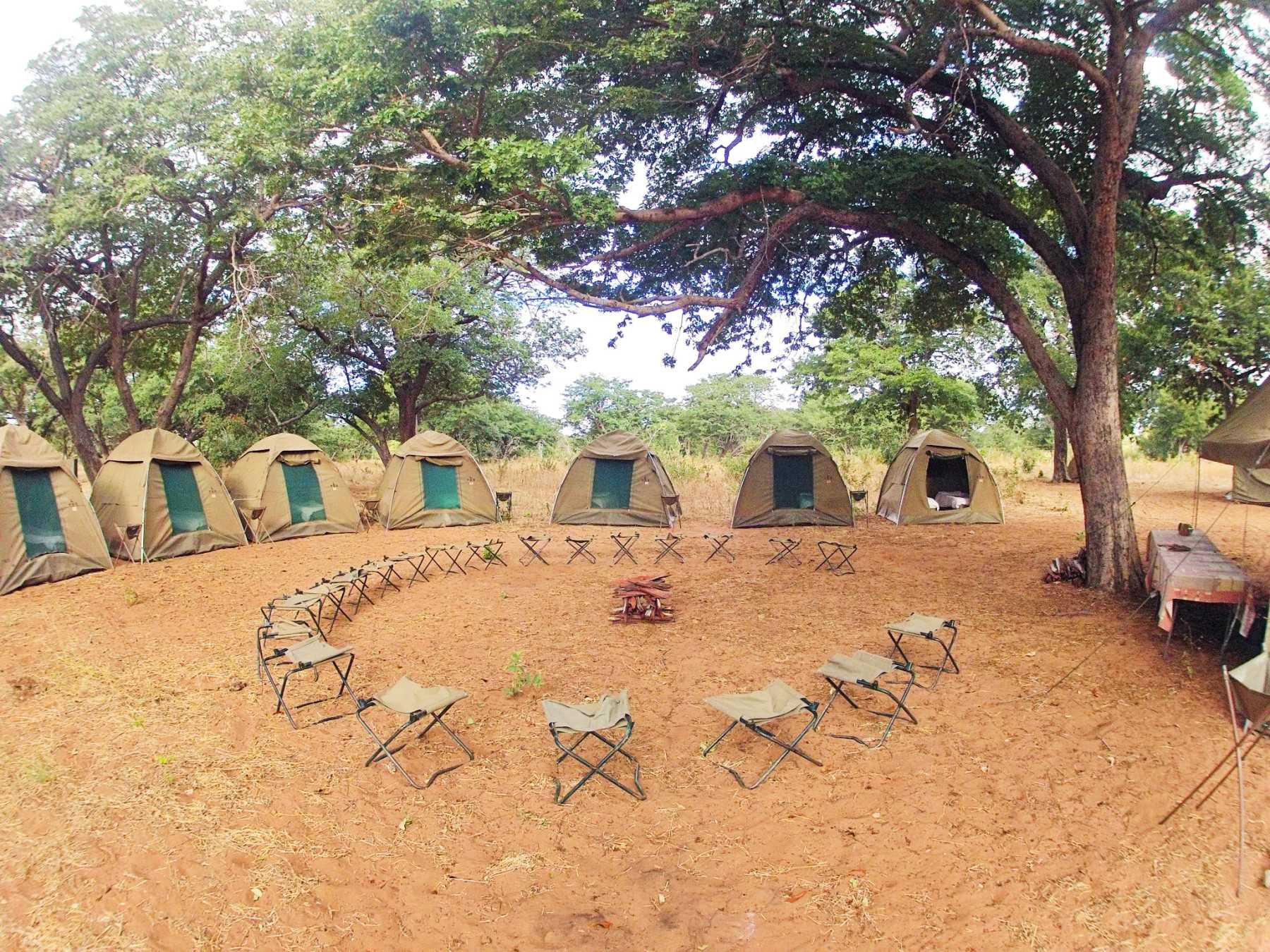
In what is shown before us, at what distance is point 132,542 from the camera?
983cm

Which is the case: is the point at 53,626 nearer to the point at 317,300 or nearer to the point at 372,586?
the point at 372,586

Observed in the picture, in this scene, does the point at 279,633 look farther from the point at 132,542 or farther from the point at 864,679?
the point at 132,542

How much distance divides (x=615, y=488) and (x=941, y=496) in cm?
581

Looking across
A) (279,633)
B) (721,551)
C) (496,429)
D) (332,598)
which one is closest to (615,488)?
(721,551)

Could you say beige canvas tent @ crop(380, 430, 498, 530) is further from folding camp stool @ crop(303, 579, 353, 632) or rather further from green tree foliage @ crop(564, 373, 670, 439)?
green tree foliage @ crop(564, 373, 670, 439)

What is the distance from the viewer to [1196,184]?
8.11 metres

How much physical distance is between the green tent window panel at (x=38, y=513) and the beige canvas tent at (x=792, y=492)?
31.4 ft

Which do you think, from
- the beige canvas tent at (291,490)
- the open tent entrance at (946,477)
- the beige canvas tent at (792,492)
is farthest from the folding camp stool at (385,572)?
the open tent entrance at (946,477)

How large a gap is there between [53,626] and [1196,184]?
42.8 feet

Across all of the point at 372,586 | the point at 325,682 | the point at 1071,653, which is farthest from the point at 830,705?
the point at 372,586

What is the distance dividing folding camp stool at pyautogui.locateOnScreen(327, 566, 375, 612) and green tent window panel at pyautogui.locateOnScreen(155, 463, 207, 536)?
3.94 m

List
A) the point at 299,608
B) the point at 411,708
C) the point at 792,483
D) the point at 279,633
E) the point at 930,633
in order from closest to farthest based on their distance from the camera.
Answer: the point at 411,708 < the point at 930,633 < the point at 279,633 < the point at 299,608 < the point at 792,483

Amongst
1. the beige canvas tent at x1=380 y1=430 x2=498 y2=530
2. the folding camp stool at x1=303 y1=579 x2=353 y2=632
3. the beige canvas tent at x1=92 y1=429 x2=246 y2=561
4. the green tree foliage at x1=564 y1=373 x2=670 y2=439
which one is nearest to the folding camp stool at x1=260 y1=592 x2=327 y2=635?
the folding camp stool at x1=303 y1=579 x2=353 y2=632

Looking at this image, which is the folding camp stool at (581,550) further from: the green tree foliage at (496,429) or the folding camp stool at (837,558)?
the green tree foliage at (496,429)
